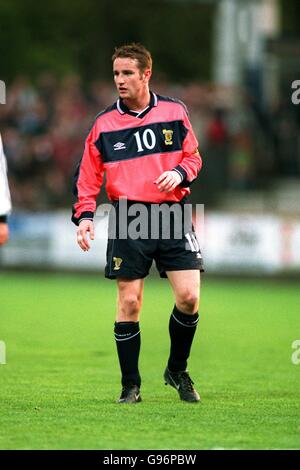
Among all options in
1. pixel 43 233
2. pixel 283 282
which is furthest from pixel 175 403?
pixel 43 233

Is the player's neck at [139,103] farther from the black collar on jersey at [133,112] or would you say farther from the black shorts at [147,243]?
the black shorts at [147,243]

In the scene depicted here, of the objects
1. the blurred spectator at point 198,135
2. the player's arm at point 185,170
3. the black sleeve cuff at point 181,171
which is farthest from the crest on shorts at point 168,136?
the blurred spectator at point 198,135

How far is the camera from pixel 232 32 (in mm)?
29969

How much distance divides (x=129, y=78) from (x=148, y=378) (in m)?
2.76

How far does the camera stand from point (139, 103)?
8.53 metres

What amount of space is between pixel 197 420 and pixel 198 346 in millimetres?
5168

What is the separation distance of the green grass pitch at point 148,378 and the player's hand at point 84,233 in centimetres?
105

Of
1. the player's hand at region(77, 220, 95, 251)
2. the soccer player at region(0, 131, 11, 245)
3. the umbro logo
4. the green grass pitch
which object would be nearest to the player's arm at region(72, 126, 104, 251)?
the player's hand at region(77, 220, 95, 251)

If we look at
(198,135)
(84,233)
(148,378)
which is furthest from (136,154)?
(198,135)

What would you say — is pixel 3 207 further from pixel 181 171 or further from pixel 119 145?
pixel 181 171

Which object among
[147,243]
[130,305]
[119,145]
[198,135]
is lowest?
[198,135]

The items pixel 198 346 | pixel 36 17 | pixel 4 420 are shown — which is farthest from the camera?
pixel 36 17

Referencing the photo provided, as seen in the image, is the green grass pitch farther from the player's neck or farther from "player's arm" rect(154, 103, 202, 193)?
the player's neck

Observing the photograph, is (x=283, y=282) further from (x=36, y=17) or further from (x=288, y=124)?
(x=36, y=17)
